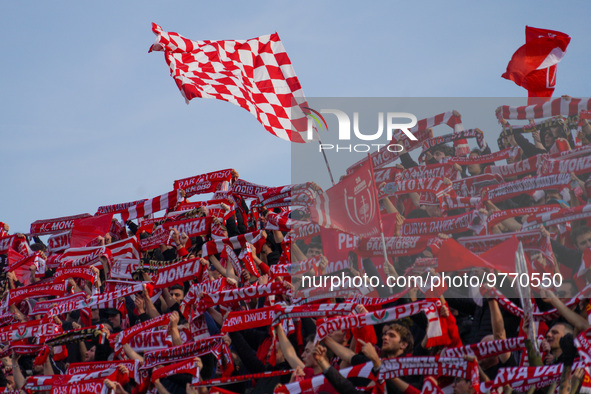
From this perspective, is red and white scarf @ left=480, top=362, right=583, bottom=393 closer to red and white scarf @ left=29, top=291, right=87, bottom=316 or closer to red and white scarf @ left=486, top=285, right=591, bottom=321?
red and white scarf @ left=486, top=285, right=591, bottom=321

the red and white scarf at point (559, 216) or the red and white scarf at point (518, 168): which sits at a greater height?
the red and white scarf at point (518, 168)

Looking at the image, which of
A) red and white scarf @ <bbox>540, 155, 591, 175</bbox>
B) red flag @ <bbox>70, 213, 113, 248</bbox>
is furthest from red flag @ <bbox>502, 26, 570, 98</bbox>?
red flag @ <bbox>70, 213, 113, 248</bbox>

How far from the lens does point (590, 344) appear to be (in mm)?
6680

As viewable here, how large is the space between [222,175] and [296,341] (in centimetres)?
671

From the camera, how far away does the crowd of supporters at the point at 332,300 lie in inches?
291

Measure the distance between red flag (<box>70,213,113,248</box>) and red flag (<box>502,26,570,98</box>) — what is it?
8016 mm

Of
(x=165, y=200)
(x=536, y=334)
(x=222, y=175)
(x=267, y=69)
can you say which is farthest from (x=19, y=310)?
(x=536, y=334)

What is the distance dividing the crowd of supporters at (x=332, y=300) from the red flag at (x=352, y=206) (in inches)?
12.5

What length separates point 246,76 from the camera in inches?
538

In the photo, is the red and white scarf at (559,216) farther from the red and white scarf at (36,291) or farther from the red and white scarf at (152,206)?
the red and white scarf at (36,291)

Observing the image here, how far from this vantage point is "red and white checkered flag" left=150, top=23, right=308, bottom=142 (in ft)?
43.3

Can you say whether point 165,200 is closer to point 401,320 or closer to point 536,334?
point 401,320

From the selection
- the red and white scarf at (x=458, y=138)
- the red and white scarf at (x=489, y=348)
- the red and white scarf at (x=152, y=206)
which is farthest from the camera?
the red and white scarf at (x=152, y=206)

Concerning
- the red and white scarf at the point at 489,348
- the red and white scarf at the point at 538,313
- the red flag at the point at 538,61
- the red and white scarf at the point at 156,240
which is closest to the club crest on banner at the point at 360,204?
the red and white scarf at the point at 538,313
